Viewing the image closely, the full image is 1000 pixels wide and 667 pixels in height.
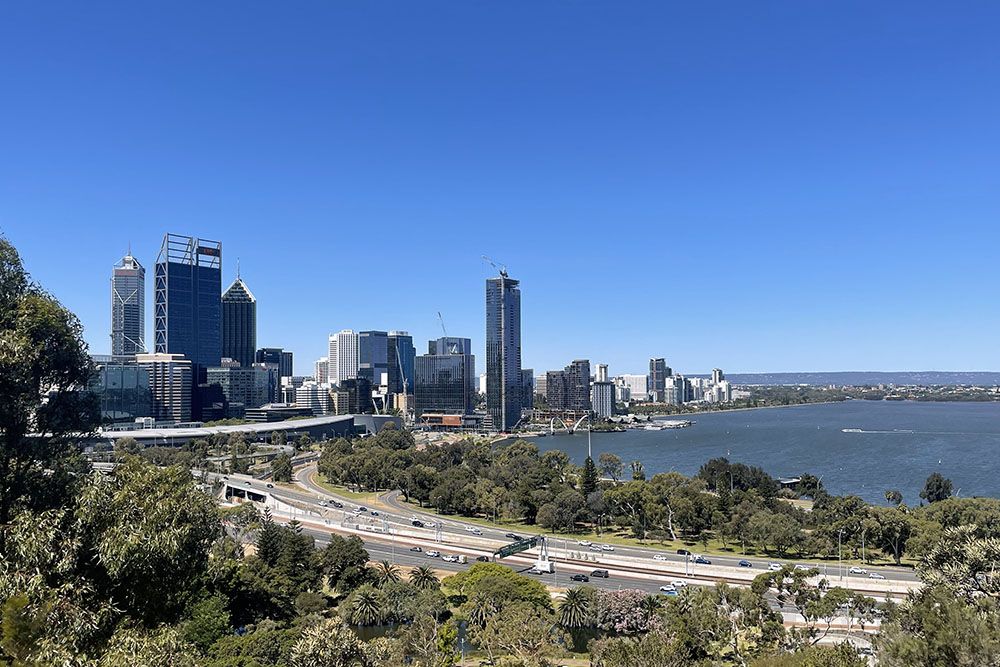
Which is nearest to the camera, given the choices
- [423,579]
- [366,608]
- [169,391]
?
[366,608]

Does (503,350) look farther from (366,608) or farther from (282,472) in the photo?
(366,608)

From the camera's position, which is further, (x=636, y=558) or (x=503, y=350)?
(x=503, y=350)

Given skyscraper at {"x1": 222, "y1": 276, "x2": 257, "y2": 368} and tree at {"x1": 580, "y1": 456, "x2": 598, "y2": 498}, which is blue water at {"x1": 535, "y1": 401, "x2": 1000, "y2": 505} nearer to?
tree at {"x1": 580, "y1": 456, "x2": 598, "y2": 498}

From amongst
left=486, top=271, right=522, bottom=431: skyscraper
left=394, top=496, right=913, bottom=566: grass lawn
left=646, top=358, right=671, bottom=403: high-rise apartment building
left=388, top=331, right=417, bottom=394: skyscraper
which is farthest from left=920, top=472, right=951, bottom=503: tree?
left=646, top=358, right=671, bottom=403: high-rise apartment building

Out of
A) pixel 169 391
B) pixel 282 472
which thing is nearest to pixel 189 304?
pixel 169 391

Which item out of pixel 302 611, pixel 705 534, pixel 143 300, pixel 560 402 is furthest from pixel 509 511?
pixel 143 300
